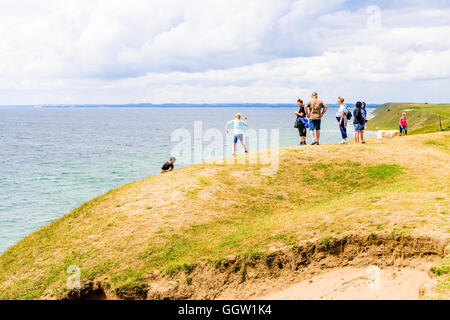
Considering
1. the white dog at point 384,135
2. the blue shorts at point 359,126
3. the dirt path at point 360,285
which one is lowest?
→ the dirt path at point 360,285

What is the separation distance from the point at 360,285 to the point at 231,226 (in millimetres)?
7076

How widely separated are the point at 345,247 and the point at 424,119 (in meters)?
164

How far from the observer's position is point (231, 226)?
17.8m

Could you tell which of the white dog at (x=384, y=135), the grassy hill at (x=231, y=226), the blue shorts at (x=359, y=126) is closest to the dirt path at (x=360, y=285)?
the grassy hill at (x=231, y=226)

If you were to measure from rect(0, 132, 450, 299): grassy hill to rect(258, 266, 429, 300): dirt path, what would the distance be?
0.61m

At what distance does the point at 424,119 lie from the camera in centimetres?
15662

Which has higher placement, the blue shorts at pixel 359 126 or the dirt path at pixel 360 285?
the blue shorts at pixel 359 126

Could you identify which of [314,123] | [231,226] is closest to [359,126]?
[314,123]

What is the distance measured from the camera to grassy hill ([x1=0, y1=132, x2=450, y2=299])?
14.0 meters

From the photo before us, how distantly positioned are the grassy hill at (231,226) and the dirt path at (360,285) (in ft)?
2.00

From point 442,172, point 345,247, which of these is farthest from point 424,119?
point 345,247

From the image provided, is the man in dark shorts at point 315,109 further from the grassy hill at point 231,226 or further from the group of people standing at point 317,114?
the grassy hill at point 231,226

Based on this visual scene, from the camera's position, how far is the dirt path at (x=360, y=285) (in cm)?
1135

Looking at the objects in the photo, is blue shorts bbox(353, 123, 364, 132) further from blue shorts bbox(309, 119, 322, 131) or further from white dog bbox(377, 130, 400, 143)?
blue shorts bbox(309, 119, 322, 131)
